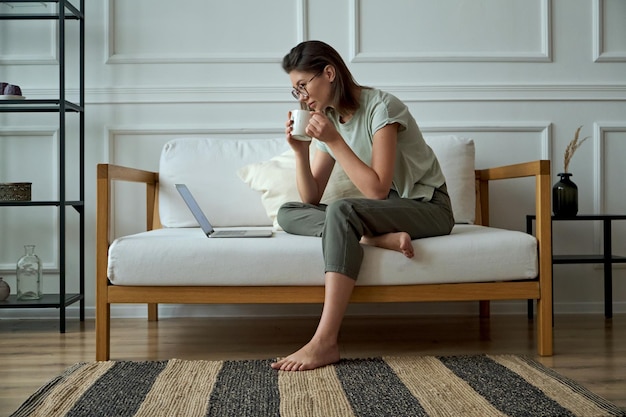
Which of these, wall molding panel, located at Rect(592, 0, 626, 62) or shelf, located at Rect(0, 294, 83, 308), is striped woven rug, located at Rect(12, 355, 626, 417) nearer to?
shelf, located at Rect(0, 294, 83, 308)

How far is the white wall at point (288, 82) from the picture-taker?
3.01 metres

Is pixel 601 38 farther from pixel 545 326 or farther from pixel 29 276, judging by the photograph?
pixel 29 276

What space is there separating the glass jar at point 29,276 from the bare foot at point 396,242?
152 centimetres

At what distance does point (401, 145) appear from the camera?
7.36 feet

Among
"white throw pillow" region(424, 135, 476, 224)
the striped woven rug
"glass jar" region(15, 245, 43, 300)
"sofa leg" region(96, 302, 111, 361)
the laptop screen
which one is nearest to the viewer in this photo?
the striped woven rug

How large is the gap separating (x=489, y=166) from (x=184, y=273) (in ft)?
5.10

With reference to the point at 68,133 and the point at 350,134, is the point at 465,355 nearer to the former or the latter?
the point at 350,134

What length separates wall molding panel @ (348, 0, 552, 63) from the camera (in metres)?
3.01

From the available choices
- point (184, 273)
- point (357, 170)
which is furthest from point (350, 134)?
point (184, 273)

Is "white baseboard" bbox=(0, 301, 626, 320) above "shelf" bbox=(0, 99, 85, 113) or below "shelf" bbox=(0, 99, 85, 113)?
below

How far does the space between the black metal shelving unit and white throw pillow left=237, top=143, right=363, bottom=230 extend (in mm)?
725

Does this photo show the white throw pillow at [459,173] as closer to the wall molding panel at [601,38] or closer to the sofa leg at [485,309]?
the sofa leg at [485,309]

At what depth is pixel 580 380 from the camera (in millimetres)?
1850

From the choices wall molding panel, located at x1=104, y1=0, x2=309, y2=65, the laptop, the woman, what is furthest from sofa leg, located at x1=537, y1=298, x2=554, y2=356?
wall molding panel, located at x1=104, y1=0, x2=309, y2=65
